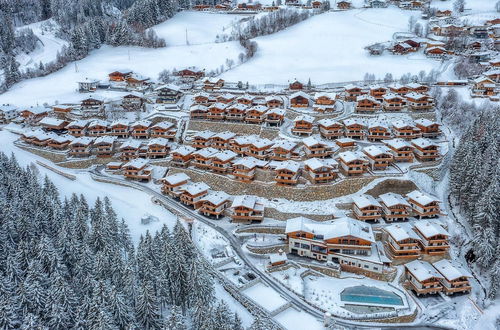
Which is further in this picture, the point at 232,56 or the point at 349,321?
the point at 232,56

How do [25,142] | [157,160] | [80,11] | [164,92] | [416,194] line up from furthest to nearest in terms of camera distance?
[80,11] < [164,92] < [25,142] < [157,160] < [416,194]

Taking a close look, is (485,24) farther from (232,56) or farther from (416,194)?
(416,194)

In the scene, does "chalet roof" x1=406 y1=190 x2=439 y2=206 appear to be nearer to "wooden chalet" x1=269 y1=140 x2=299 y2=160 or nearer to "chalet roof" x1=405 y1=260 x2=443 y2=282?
"chalet roof" x1=405 y1=260 x2=443 y2=282

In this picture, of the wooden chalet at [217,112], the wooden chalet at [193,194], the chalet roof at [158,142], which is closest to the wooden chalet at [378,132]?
the wooden chalet at [217,112]

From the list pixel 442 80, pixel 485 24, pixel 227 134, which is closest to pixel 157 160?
pixel 227 134

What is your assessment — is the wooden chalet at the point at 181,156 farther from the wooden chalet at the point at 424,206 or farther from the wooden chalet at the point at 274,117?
the wooden chalet at the point at 424,206
